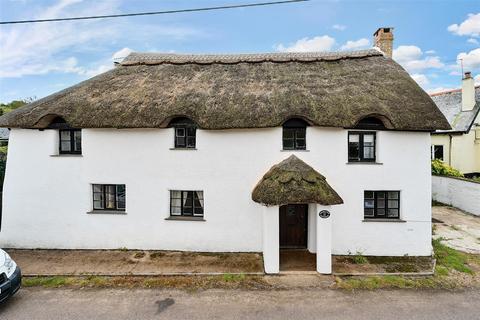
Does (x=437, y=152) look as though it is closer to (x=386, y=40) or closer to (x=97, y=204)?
(x=386, y=40)

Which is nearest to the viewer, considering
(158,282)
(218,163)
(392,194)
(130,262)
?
(158,282)

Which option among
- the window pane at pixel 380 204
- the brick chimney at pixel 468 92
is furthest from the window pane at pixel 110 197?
the brick chimney at pixel 468 92

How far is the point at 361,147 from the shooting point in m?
10.2

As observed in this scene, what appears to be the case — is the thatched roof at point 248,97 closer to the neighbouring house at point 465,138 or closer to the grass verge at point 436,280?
the grass verge at point 436,280

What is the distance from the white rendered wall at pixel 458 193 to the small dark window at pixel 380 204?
28.2 ft

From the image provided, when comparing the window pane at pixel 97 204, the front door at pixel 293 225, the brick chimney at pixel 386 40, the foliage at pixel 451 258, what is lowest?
the foliage at pixel 451 258

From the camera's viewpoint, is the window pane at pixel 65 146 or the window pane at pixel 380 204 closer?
the window pane at pixel 380 204

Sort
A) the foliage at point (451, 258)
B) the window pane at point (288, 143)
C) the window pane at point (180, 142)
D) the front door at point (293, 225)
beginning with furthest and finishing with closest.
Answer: the window pane at point (180, 142) → the front door at point (293, 225) → the window pane at point (288, 143) → the foliage at point (451, 258)

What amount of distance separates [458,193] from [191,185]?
51.4ft

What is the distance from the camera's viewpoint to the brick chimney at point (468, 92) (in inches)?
798

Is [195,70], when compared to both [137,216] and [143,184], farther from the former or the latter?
[137,216]

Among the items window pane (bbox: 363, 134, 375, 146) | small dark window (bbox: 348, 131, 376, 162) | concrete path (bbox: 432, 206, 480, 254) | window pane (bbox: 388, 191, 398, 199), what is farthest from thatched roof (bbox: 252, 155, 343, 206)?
concrete path (bbox: 432, 206, 480, 254)

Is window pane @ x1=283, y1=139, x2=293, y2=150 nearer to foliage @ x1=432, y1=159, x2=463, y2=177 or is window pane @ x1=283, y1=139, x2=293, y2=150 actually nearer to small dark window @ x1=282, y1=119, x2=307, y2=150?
small dark window @ x1=282, y1=119, x2=307, y2=150

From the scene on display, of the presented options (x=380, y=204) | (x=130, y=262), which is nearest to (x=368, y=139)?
(x=380, y=204)
